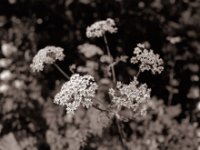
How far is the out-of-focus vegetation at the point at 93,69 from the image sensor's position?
3.99 m

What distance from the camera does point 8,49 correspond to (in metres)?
4.39

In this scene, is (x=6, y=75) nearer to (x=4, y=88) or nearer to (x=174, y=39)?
(x=4, y=88)

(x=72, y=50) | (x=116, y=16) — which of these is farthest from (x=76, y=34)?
(x=116, y=16)

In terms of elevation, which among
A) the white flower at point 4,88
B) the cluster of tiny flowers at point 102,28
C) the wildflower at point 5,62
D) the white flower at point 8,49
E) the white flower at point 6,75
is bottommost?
the cluster of tiny flowers at point 102,28

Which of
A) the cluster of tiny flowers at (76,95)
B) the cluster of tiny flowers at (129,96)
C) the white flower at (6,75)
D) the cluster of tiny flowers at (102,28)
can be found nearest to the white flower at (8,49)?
Result: the white flower at (6,75)

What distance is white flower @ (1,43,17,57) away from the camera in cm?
437

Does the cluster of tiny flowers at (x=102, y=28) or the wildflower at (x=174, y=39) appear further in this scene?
the wildflower at (x=174, y=39)

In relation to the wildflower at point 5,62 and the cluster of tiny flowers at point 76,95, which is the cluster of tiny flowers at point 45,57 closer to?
the cluster of tiny flowers at point 76,95

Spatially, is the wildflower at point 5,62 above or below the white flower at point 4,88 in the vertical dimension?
above

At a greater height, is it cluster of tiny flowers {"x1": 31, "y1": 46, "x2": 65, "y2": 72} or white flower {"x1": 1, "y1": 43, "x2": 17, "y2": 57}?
white flower {"x1": 1, "y1": 43, "x2": 17, "y2": 57}

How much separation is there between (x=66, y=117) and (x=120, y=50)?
93 centimetres

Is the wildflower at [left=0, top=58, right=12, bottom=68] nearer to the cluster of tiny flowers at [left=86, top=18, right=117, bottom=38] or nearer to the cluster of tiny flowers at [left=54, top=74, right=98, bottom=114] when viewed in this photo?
the cluster of tiny flowers at [left=86, top=18, right=117, bottom=38]

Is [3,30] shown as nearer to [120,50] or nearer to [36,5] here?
[36,5]

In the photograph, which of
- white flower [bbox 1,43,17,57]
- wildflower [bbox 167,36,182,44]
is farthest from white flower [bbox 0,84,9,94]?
wildflower [bbox 167,36,182,44]
